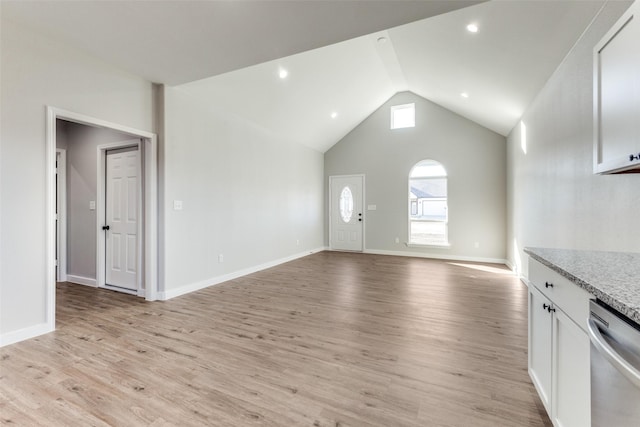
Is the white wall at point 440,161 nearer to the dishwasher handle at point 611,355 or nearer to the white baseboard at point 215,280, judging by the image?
the white baseboard at point 215,280

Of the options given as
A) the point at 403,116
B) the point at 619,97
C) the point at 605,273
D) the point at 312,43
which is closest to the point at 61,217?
the point at 312,43

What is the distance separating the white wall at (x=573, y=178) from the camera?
6.03ft

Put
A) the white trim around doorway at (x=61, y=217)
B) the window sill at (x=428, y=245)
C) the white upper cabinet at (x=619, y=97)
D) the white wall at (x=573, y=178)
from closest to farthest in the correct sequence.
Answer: the white upper cabinet at (x=619, y=97)
the white wall at (x=573, y=178)
the white trim around doorway at (x=61, y=217)
the window sill at (x=428, y=245)

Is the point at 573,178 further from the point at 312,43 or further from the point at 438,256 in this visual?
the point at 438,256

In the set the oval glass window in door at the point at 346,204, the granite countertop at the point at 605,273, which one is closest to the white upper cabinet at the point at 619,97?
the granite countertop at the point at 605,273

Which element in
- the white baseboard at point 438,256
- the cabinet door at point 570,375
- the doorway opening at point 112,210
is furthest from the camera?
the white baseboard at point 438,256

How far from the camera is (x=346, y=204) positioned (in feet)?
25.9

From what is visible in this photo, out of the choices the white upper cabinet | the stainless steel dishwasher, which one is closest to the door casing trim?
Answer: the stainless steel dishwasher

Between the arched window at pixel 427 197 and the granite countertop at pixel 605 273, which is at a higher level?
the arched window at pixel 427 197

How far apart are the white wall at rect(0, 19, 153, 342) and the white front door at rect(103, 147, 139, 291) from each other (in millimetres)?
1297

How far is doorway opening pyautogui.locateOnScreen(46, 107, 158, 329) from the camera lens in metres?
3.71

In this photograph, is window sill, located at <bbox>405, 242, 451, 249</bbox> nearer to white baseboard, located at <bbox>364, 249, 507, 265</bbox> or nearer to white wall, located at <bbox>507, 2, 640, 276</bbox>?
white baseboard, located at <bbox>364, 249, 507, 265</bbox>

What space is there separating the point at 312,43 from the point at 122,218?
11.7 ft

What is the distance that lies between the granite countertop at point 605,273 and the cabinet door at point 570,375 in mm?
206
